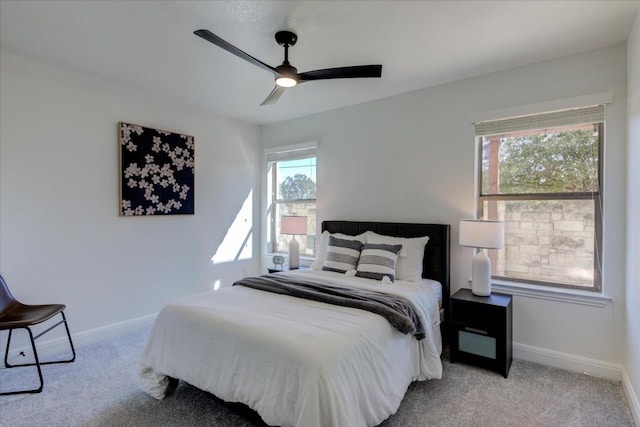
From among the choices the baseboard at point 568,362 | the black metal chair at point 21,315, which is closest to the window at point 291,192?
the baseboard at point 568,362

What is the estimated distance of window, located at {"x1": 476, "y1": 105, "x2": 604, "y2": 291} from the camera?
261 cm

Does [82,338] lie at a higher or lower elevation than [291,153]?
lower

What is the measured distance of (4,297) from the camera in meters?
2.55

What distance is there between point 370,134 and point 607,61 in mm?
2109

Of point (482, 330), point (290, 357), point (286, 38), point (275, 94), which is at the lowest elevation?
point (482, 330)

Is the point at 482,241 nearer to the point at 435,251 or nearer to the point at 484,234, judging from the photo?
the point at 484,234

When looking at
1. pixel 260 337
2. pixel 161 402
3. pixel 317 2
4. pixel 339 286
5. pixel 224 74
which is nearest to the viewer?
pixel 260 337

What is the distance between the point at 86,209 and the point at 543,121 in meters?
4.27

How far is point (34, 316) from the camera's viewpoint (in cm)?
244

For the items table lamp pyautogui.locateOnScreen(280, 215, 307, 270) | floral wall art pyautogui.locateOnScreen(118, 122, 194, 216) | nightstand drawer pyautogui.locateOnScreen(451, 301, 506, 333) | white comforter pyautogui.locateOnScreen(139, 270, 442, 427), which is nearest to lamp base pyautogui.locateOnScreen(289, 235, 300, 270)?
table lamp pyautogui.locateOnScreen(280, 215, 307, 270)

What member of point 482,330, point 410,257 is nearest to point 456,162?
point 410,257

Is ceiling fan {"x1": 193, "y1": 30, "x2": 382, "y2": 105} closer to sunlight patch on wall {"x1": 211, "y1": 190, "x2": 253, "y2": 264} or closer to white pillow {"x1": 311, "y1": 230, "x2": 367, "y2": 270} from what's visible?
white pillow {"x1": 311, "y1": 230, "x2": 367, "y2": 270}

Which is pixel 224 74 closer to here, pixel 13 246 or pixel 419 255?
pixel 13 246

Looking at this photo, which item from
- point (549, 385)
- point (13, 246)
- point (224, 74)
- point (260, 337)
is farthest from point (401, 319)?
point (13, 246)
